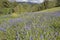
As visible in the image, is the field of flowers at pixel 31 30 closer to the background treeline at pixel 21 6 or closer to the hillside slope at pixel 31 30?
the hillside slope at pixel 31 30

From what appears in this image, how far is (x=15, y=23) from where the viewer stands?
1138 mm

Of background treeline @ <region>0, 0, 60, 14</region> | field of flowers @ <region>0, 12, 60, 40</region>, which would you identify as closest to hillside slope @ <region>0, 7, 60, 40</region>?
field of flowers @ <region>0, 12, 60, 40</region>

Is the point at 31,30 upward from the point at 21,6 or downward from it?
upward

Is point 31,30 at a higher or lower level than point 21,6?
higher

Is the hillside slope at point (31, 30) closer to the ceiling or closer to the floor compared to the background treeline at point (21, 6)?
closer to the ceiling

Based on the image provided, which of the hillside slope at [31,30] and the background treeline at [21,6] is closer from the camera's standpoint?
the hillside slope at [31,30]

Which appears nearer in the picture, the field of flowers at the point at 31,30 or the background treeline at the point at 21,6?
the field of flowers at the point at 31,30

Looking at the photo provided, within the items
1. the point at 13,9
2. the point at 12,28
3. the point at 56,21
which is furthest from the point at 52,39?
the point at 13,9

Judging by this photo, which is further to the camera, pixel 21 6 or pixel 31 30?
pixel 21 6

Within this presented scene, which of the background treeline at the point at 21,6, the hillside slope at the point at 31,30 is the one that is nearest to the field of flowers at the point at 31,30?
the hillside slope at the point at 31,30

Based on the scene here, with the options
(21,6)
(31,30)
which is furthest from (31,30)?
(21,6)

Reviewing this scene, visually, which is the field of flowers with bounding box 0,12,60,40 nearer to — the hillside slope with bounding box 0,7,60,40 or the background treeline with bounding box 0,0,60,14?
the hillside slope with bounding box 0,7,60,40

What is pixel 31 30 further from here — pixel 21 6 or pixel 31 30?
pixel 21 6

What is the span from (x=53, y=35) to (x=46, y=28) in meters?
0.08
